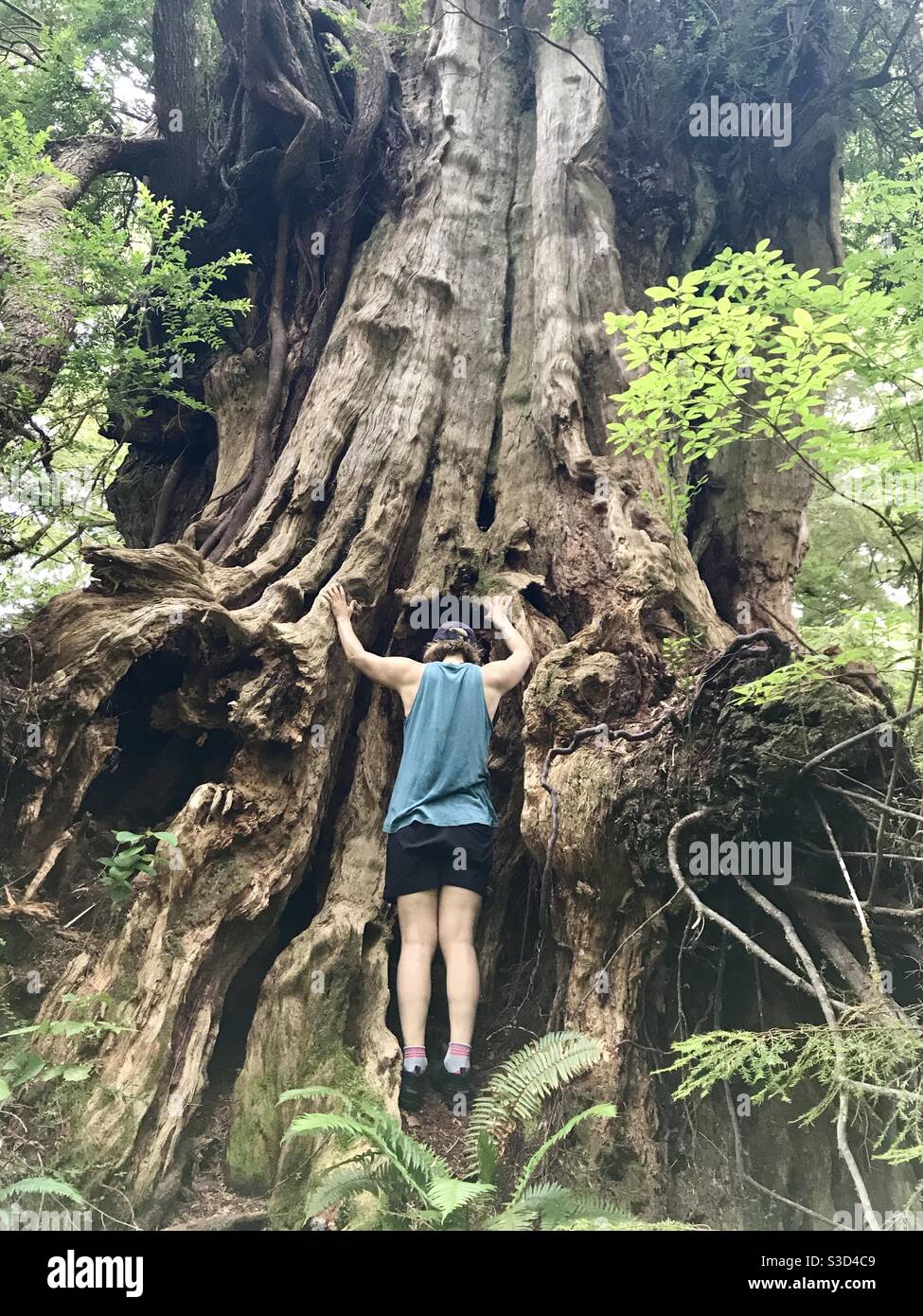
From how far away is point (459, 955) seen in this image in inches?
161

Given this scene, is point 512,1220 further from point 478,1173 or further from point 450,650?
point 450,650

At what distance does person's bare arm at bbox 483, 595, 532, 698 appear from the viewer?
4.78 metres

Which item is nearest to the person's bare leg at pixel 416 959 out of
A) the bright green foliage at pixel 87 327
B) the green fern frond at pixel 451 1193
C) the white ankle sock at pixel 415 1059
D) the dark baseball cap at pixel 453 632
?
the white ankle sock at pixel 415 1059

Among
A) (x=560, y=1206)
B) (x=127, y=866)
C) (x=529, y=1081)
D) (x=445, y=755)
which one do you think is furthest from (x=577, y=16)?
(x=560, y=1206)

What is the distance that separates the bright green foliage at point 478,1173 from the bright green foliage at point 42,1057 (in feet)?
3.07

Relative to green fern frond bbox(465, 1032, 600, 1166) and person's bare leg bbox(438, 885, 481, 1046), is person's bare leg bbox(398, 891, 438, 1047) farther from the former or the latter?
green fern frond bbox(465, 1032, 600, 1166)

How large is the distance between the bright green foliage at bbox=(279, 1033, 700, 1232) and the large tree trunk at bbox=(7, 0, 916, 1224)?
1.23ft

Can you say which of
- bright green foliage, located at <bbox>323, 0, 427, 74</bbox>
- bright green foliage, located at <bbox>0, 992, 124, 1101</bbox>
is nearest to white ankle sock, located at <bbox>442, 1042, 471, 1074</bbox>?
bright green foliage, located at <bbox>0, 992, 124, 1101</bbox>

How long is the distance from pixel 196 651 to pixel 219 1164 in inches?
94.9

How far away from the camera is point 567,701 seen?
4.50 metres

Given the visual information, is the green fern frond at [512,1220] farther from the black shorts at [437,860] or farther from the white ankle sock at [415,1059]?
the black shorts at [437,860]

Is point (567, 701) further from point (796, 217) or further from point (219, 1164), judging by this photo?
point (796, 217)

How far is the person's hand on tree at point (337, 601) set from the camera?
5129 mm

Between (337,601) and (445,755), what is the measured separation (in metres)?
1.29
